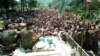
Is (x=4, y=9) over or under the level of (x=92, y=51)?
under

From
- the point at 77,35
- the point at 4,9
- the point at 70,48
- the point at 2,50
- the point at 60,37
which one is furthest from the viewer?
the point at 4,9

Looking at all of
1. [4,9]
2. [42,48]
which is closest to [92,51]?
[42,48]

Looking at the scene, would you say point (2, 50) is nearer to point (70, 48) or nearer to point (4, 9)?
point (70, 48)

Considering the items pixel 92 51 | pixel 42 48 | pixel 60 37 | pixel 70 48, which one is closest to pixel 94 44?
pixel 92 51

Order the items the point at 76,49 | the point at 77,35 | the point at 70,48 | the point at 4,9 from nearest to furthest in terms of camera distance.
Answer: the point at 76,49, the point at 70,48, the point at 77,35, the point at 4,9

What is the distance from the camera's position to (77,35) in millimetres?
9438

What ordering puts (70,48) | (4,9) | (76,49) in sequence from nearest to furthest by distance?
(76,49)
(70,48)
(4,9)

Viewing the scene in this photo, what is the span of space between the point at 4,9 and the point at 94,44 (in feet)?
148

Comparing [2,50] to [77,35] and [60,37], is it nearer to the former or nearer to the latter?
[60,37]

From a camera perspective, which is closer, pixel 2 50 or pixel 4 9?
pixel 2 50

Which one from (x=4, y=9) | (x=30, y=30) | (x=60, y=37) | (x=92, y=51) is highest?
(x=30, y=30)

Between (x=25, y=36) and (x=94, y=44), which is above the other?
(x=25, y=36)

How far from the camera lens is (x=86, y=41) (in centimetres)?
921

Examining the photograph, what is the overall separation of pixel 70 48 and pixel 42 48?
3.03 ft
